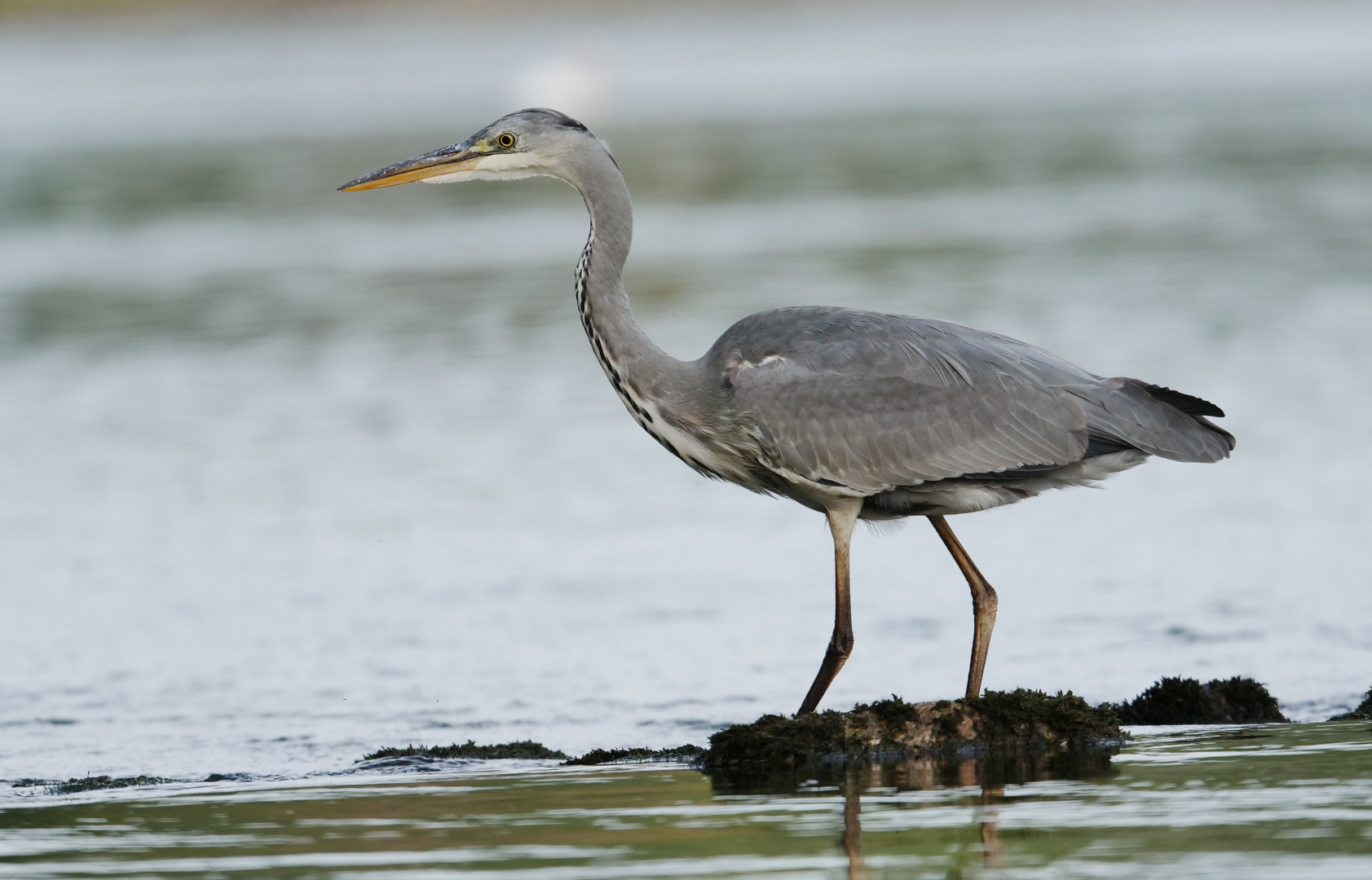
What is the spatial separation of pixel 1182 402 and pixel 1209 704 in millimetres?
1201

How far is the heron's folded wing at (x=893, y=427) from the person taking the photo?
774 centimetres

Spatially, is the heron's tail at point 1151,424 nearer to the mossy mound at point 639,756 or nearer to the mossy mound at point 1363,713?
the mossy mound at point 1363,713

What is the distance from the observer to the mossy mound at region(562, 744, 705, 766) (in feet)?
24.1

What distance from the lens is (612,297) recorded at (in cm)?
817

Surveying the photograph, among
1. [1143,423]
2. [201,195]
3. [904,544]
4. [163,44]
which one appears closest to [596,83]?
[201,195]

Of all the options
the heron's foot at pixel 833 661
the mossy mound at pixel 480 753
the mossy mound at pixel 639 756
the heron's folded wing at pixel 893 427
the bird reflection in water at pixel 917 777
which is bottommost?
the bird reflection in water at pixel 917 777

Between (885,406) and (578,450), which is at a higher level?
(578,450)

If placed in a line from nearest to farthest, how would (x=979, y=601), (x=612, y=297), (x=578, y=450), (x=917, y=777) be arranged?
(x=917, y=777) < (x=979, y=601) < (x=612, y=297) < (x=578, y=450)

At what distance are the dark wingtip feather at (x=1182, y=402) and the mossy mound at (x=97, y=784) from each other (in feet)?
Answer: 13.6

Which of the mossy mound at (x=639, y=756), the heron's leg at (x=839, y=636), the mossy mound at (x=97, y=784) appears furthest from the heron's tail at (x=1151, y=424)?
the mossy mound at (x=97, y=784)

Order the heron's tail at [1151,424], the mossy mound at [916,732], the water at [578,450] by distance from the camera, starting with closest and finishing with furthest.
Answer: the mossy mound at [916,732] < the heron's tail at [1151,424] < the water at [578,450]

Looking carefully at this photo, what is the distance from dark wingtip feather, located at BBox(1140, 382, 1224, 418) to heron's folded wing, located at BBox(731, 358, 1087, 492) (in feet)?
1.06

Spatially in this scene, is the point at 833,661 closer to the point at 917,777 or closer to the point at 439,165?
the point at 917,777

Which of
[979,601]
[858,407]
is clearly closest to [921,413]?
[858,407]
